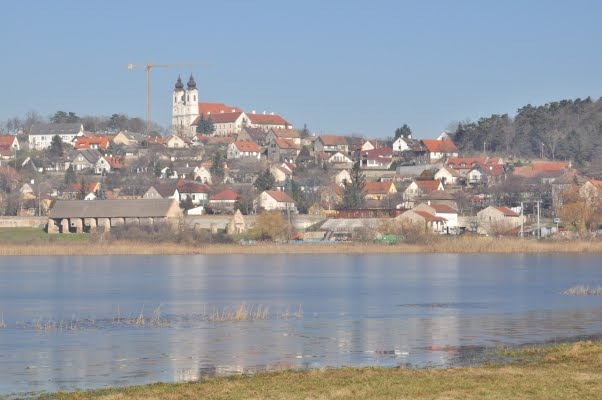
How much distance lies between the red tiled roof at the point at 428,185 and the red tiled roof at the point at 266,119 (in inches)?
2265

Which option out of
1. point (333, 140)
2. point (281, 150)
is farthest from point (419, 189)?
point (333, 140)

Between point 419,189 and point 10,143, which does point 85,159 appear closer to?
point 10,143

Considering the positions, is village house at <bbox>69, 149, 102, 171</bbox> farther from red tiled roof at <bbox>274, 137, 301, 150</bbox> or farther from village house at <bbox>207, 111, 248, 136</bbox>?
village house at <bbox>207, 111, 248, 136</bbox>

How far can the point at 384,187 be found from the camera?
120000 mm

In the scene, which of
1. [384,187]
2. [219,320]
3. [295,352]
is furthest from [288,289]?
[384,187]

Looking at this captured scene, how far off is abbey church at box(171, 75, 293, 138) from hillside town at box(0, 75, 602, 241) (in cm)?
33

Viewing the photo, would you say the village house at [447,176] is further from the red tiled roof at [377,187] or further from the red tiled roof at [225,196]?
the red tiled roof at [225,196]

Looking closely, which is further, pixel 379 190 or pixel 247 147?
pixel 247 147

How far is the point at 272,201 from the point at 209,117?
7229 centimetres

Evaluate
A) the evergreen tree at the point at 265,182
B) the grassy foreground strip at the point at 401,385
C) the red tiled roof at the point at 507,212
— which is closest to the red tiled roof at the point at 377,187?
the evergreen tree at the point at 265,182

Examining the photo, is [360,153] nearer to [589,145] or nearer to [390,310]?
[589,145]

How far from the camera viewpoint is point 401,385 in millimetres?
18688

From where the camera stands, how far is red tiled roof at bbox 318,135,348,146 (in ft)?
520

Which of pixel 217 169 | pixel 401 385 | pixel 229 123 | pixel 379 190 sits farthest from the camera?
pixel 229 123
